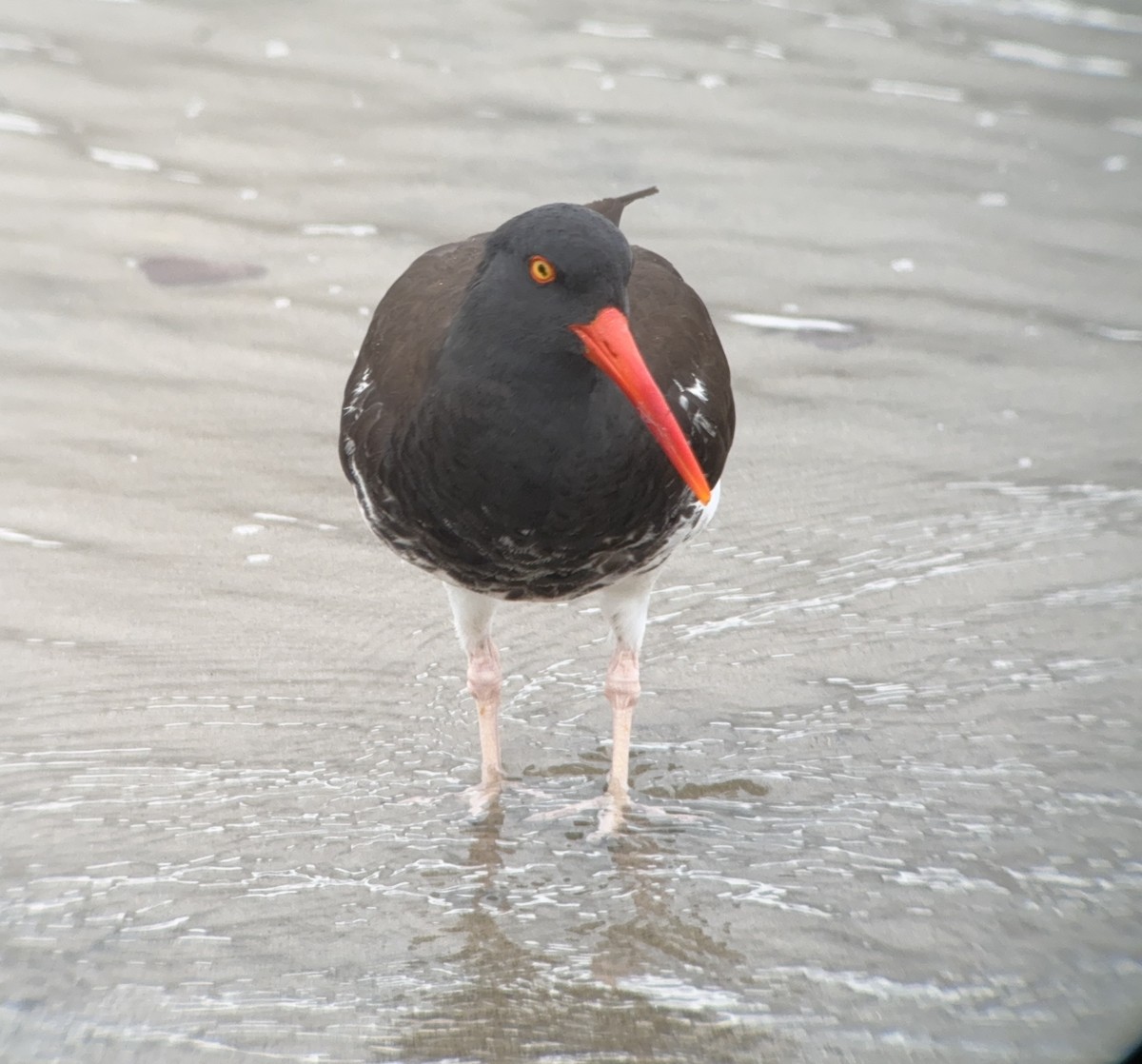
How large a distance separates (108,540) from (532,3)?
464cm

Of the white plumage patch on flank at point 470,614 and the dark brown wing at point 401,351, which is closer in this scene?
the dark brown wing at point 401,351

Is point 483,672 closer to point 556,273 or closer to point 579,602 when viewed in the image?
point 579,602

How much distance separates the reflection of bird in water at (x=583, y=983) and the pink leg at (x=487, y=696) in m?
0.32

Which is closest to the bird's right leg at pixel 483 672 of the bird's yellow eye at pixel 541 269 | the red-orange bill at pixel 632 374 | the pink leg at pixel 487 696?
the pink leg at pixel 487 696

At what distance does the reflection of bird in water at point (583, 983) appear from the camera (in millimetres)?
3199

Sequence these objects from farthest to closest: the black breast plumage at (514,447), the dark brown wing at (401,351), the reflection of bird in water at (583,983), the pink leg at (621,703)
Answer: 1. the pink leg at (621,703)
2. the dark brown wing at (401,351)
3. the black breast plumage at (514,447)
4. the reflection of bird in water at (583,983)

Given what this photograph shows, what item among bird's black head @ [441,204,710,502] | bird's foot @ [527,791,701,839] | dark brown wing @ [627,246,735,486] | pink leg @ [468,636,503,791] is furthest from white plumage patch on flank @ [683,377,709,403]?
bird's foot @ [527,791,701,839]

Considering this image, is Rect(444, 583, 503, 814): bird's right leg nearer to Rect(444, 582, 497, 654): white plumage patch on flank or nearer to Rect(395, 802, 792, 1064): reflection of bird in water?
Rect(444, 582, 497, 654): white plumage patch on flank

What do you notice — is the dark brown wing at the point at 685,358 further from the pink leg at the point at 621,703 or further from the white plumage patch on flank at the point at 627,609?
the pink leg at the point at 621,703

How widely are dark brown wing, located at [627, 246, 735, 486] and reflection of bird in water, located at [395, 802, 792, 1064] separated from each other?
100cm

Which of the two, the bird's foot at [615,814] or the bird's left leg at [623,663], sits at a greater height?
the bird's left leg at [623,663]

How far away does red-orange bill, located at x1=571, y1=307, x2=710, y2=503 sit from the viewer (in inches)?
133

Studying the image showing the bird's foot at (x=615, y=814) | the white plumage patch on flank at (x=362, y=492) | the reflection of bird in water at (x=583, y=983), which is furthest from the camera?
the bird's foot at (x=615, y=814)

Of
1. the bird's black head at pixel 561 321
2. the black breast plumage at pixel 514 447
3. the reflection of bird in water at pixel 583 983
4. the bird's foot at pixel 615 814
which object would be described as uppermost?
the bird's black head at pixel 561 321
